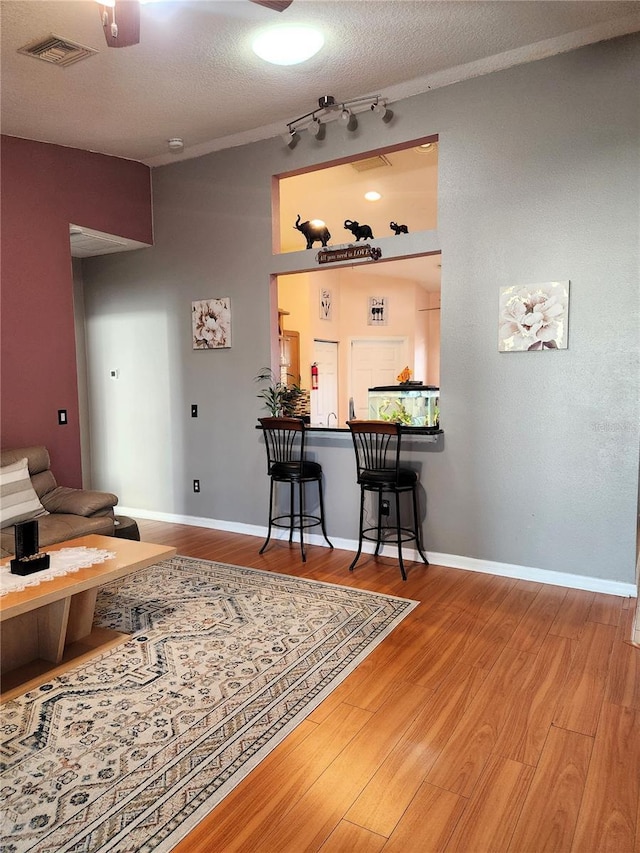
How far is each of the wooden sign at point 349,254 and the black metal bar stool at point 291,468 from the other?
1.21 metres

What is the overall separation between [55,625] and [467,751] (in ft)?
5.92

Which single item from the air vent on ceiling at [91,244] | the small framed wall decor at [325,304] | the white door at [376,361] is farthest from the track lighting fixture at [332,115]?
the white door at [376,361]

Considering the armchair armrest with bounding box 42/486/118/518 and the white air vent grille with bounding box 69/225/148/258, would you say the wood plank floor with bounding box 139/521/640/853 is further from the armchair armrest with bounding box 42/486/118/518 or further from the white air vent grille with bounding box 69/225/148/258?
the white air vent grille with bounding box 69/225/148/258

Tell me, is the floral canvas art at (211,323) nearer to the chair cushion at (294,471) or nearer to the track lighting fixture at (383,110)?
the chair cushion at (294,471)

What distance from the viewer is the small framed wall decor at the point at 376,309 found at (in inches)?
330

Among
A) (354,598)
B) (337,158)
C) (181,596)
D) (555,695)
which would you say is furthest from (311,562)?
(337,158)

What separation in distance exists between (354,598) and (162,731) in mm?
1445

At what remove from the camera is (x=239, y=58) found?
315 cm

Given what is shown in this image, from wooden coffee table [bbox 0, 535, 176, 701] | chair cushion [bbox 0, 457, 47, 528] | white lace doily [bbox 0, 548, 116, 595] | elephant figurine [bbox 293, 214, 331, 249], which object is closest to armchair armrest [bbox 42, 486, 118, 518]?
chair cushion [bbox 0, 457, 47, 528]

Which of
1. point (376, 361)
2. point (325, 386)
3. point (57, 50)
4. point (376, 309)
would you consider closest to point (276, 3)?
point (57, 50)

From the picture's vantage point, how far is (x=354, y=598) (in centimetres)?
323

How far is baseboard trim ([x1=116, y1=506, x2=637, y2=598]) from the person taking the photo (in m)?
3.29

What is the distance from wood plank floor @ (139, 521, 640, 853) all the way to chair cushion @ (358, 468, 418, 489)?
0.87m

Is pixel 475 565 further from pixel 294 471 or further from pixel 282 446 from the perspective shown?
pixel 282 446
